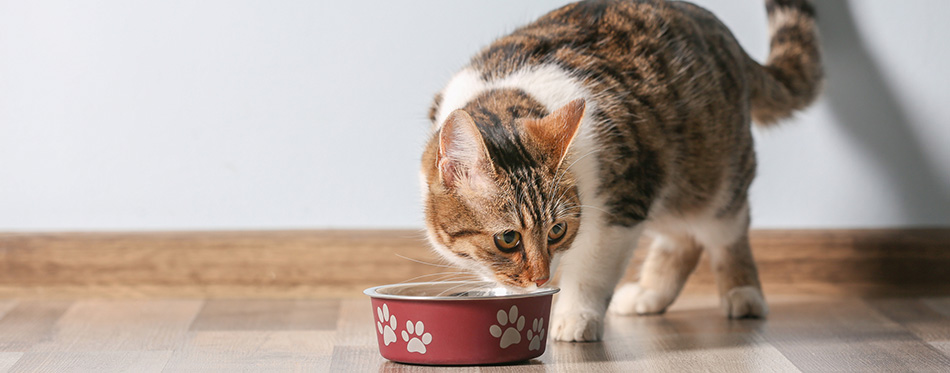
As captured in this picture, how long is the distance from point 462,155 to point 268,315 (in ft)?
2.49

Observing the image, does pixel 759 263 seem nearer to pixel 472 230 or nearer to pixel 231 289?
pixel 472 230

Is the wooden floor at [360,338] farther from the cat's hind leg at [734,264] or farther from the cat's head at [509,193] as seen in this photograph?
the cat's head at [509,193]

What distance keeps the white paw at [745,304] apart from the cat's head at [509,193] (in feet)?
2.04

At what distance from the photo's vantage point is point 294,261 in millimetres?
2197

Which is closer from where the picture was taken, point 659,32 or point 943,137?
point 659,32

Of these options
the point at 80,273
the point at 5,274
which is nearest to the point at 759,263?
the point at 80,273

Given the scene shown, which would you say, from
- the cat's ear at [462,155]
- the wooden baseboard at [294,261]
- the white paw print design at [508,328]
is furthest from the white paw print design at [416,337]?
the wooden baseboard at [294,261]

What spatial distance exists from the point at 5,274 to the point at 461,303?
1.34 metres

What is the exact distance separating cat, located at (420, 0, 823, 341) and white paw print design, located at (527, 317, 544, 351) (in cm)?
6

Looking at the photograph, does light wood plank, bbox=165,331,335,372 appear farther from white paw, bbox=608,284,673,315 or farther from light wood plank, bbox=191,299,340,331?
white paw, bbox=608,284,673,315

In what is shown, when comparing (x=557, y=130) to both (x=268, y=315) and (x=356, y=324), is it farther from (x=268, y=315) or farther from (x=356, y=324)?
(x=268, y=315)

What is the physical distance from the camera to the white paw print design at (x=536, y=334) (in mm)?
1460

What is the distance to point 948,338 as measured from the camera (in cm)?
168

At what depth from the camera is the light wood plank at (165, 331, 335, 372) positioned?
1.46m
